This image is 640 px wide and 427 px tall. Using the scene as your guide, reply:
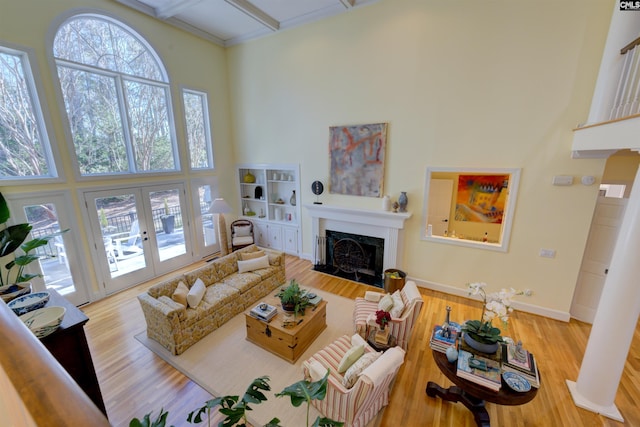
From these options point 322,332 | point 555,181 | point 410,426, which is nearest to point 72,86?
point 322,332

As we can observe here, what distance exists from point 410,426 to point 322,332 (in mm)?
1547

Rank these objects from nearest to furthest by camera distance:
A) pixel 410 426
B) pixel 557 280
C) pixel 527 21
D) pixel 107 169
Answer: pixel 410 426 < pixel 527 21 < pixel 557 280 < pixel 107 169

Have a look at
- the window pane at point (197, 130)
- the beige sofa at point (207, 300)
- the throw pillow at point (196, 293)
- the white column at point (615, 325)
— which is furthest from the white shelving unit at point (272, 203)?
the white column at point (615, 325)

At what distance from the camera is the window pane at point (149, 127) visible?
4941 millimetres

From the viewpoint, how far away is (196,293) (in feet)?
12.0

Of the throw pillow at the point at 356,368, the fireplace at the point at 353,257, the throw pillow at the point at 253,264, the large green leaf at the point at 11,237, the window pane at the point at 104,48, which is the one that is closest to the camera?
the throw pillow at the point at 356,368

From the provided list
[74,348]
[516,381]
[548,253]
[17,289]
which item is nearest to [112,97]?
[17,289]

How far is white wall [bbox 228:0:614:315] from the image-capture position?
3510 mm

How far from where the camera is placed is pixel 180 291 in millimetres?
3615

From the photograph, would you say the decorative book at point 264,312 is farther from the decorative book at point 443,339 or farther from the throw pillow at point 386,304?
the decorative book at point 443,339

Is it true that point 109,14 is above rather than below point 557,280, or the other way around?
above

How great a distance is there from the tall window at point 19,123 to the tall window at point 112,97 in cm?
39

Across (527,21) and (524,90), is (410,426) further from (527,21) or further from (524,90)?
(527,21)

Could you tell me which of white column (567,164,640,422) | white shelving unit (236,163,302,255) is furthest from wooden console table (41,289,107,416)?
white column (567,164,640,422)
